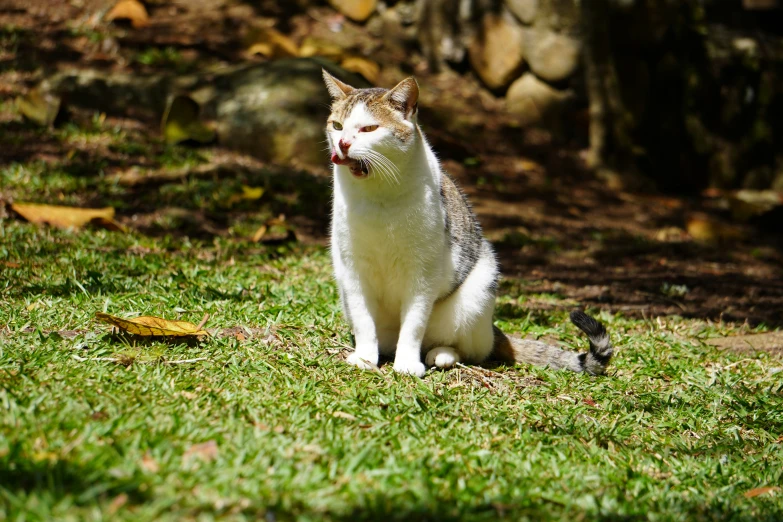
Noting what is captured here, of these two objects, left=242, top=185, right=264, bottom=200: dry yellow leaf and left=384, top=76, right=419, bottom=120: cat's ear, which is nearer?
left=384, top=76, right=419, bottom=120: cat's ear

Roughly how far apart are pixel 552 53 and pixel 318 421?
29.7 ft

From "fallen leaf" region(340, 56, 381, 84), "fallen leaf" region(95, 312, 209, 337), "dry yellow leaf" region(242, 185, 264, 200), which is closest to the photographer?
"fallen leaf" region(95, 312, 209, 337)

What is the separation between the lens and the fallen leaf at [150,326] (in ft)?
12.4

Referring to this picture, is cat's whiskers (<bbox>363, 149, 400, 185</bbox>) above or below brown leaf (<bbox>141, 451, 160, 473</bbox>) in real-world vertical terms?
above

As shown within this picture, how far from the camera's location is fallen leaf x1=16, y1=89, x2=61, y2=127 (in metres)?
8.41

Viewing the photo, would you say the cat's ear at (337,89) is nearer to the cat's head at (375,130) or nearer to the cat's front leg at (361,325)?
the cat's head at (375,130)

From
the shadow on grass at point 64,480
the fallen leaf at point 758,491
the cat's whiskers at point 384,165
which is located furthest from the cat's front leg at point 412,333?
the shadow on grass at point 64,480

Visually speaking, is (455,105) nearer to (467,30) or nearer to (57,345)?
(467,30)

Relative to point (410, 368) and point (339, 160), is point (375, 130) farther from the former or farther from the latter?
point (410, 368)

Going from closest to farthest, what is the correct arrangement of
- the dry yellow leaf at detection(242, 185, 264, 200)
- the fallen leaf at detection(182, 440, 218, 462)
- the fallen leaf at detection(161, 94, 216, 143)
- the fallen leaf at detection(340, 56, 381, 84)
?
the fallen leaf at detection(182, 440, 218, 462) → the dry yellow leaf at detection(242, 185, 264, 200) → the fallen leaf at detection(161, 94, 216, 143) → the fallen leaf at detection(340, 56, 381, 84)

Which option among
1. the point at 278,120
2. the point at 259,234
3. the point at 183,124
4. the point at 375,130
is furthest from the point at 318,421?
A: the point at 183,124

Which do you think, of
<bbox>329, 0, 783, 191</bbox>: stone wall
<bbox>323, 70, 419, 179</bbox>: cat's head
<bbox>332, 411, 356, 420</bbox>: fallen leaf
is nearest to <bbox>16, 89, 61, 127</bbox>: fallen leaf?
<bbox>323, 70, 419, 179</bbox>: cat's head

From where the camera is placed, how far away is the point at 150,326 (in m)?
3.85

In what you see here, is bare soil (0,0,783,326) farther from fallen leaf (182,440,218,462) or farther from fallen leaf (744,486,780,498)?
fallen leaf (182,440,218,462)
